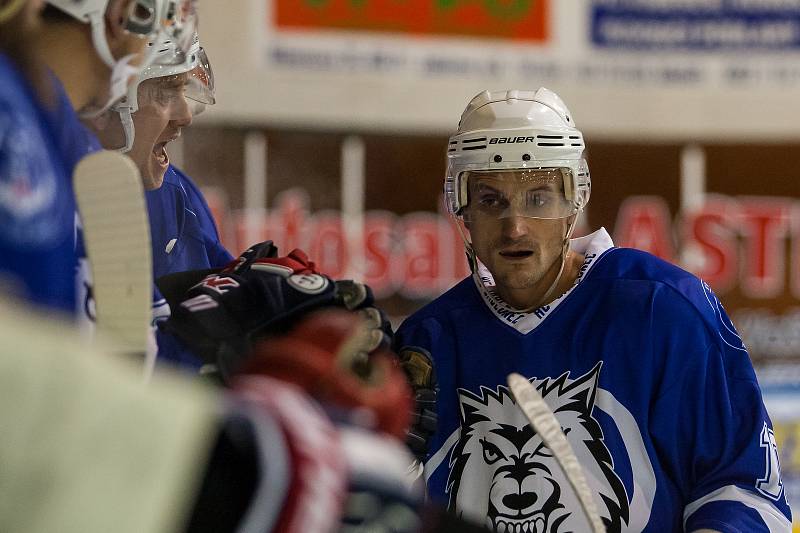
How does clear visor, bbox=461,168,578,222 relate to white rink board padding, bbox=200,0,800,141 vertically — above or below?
below

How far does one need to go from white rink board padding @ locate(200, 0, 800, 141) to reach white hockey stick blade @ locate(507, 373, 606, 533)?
3.33 meters

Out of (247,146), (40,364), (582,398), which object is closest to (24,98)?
(40,364)

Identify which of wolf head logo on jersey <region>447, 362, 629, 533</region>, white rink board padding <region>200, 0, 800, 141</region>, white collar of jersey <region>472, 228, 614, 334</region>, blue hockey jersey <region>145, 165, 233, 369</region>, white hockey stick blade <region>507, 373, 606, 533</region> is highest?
white rink board padding <region>200, 0, 800, 141</region>

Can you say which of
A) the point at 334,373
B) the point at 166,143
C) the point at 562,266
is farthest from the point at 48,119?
the point at 562,266

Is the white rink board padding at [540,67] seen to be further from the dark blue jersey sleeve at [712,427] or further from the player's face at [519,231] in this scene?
the dark blue jersey sleeve at [712,427]

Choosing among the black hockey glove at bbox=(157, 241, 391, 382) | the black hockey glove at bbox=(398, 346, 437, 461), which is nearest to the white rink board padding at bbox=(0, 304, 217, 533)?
the black hockey glove at bbox=(157, 241, 391, 382)

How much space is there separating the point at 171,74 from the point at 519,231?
0.65m

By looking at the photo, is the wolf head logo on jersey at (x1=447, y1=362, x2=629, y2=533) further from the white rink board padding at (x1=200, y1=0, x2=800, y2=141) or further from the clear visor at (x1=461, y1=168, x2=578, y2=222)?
the white rink board padding at (x1=200, y1=0, x2=800, y2=141)

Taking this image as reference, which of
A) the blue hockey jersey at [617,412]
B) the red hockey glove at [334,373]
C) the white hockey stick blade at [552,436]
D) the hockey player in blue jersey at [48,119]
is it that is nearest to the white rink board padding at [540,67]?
the blue hockey jersey at [617,412]

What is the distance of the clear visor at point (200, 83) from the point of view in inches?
48.1

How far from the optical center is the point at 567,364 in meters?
1.55

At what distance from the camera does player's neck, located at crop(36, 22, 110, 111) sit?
0.75m

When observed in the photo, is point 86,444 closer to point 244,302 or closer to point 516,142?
point 244,302

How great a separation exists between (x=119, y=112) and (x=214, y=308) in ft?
0.72
